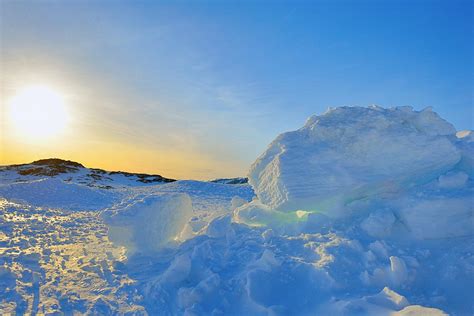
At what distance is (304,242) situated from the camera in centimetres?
655

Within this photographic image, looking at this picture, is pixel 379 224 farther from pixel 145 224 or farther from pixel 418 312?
pixel 145 224

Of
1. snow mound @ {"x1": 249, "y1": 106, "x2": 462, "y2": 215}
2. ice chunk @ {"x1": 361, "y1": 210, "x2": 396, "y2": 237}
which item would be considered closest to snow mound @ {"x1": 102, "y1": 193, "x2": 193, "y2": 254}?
snow mound @ {"x1": 249, "y1": 106, "x2": 462, "y2": 215}

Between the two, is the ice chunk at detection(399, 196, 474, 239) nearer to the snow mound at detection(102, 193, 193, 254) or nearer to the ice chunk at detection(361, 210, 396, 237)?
the ice chunk at detection(361, 210, 396, 237)

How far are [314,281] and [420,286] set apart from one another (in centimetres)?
150

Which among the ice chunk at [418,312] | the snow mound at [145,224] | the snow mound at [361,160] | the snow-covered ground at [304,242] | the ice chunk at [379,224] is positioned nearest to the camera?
the ice chunk at [418,312]

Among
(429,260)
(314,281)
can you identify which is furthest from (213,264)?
(429,260)

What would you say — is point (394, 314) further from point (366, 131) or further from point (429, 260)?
point (366, 131)

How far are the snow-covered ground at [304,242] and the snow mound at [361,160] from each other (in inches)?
1.1

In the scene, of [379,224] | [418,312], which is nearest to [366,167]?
[379,224]

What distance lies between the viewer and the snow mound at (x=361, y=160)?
303 inches

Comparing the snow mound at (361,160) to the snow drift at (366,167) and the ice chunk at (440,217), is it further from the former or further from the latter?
the ice chunk at (440,217)

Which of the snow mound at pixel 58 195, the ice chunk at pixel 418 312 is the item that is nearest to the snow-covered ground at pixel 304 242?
the ice chunk at pixel 418 312

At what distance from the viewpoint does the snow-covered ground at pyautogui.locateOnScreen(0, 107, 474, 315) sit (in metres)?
5.00

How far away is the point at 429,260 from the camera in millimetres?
5613
